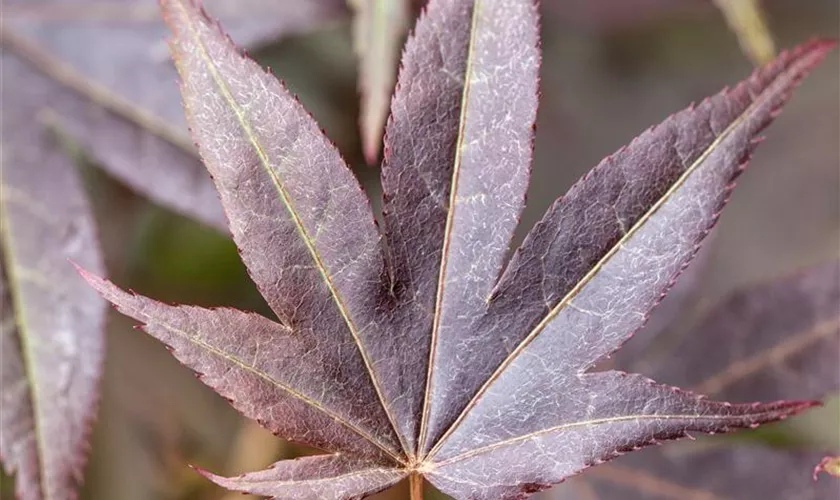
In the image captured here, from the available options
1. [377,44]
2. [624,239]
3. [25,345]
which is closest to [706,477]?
[624,239]

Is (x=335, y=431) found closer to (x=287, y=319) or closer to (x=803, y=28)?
(x=287, y=319)

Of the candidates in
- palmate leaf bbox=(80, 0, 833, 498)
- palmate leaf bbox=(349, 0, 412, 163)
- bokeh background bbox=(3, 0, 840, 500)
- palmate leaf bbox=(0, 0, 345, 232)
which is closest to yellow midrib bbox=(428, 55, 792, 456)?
palmate leaf bbox=(80, 0, 833, 498)

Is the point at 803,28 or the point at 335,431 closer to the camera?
the point at 335,431

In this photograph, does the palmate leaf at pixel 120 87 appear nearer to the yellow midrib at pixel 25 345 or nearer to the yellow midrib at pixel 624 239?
the yellow midrib at pixel 25 345

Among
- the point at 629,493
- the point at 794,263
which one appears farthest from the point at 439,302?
the point at 794,263

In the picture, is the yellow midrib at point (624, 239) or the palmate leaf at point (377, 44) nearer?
the yellow midrib at point (624, 239)

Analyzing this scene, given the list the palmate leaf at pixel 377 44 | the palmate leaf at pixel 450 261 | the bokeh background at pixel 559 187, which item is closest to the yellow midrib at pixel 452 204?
the palmate leaf at pixel 450 261

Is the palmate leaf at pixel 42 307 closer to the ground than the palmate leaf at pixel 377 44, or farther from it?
closer to the ground
